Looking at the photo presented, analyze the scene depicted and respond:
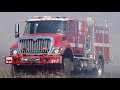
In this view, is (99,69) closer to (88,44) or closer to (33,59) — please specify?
(88,44)

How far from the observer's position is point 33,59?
1753 cm

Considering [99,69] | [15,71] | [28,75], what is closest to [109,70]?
[99,69]

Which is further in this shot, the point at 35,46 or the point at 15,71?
the point at 15,71

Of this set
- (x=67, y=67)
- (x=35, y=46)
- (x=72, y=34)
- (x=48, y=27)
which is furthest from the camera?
(x=72, y=34)

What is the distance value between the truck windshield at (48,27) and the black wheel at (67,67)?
1.16m

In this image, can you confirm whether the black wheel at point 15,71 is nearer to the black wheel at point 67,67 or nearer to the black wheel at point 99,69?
the black wheel at point 67,67

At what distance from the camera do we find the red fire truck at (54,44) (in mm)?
17500

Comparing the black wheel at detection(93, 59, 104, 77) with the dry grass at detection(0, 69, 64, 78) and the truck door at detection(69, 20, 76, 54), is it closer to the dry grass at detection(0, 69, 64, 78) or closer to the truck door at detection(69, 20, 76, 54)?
the truck door at detection(69, 20, 76, 54)

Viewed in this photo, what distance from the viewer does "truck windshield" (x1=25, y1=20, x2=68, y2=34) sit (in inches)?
710

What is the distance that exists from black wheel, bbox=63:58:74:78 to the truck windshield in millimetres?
1156

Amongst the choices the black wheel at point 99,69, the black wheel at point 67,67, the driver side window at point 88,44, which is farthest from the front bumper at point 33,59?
the black wheel at point 99,69

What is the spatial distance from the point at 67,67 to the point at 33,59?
4.70 ft

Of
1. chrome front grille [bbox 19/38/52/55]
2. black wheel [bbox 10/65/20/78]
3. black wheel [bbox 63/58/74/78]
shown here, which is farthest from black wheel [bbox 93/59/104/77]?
black wheel [bbox 10/65/20/78]
